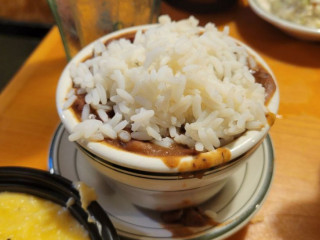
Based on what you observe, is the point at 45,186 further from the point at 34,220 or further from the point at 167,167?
the point at 167,167

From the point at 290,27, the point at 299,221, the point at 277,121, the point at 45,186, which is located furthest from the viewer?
the point at 290,27

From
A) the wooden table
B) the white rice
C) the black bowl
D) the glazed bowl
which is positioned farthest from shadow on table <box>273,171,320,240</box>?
the black bowl

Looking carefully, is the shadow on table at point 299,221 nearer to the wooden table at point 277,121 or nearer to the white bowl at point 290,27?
the wooden table at point 277,121

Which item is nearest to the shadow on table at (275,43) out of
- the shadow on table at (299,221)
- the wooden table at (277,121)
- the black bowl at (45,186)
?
the wooden table at (277,121)

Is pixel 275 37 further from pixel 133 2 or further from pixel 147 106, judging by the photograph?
pixel 147 106

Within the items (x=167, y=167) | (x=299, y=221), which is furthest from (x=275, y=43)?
(x=167, y=167)
